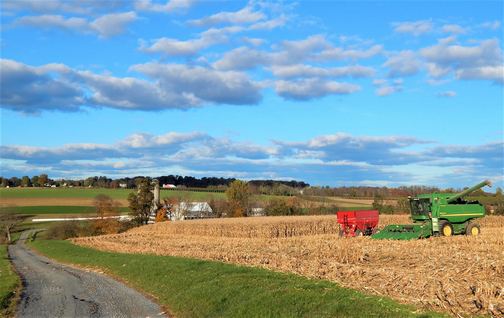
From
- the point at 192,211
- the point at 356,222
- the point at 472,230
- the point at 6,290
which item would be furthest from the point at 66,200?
the point at 6,290

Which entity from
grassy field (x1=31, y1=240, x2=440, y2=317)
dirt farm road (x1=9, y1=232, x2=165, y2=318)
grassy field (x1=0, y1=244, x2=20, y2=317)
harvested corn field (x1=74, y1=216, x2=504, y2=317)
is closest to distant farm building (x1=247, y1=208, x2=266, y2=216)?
harvested corn field (x1=74, y1=216, x2=504, y2=317)

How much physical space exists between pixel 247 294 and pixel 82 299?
6.68 m

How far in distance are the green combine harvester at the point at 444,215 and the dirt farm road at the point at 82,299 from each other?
66.2ft

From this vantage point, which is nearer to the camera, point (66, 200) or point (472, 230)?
point (472, 230)

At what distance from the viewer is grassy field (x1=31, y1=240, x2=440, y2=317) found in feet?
40.9

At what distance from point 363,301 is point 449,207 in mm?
27275

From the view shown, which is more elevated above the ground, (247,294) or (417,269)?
(417,269)

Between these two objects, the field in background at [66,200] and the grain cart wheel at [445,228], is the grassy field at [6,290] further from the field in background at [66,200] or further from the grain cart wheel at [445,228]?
the field in background at [66,200]

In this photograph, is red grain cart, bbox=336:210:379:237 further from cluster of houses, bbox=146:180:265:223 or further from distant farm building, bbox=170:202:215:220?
distant farm building, bbox=170:202:215:220

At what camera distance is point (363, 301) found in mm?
12789

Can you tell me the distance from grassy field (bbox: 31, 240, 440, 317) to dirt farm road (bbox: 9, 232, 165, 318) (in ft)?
2.67

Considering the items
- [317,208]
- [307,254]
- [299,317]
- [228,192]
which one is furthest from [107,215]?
[299,317]

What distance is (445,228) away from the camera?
37.2 meters

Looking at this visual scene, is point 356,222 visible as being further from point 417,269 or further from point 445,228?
point 417,269
